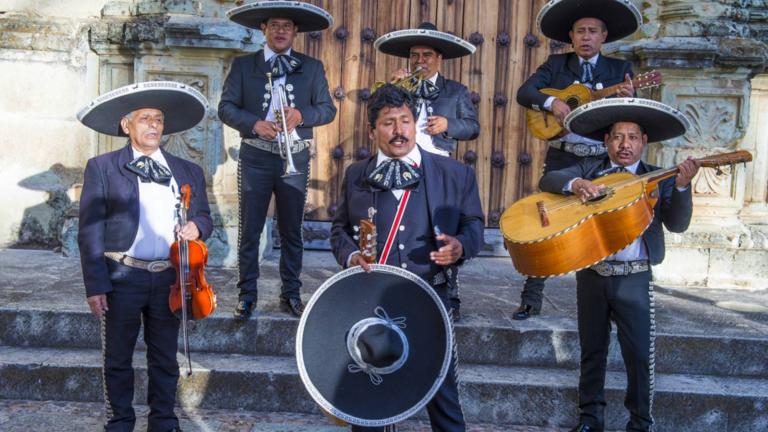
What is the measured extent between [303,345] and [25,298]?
2.84 metres

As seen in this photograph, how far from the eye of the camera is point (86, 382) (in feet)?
16.3

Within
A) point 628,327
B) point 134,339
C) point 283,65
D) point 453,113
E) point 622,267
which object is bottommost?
point 134,339

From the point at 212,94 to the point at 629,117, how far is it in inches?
135

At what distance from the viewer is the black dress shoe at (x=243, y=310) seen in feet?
17.3

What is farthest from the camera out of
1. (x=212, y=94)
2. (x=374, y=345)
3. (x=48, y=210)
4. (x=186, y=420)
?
(x=48, y=210)

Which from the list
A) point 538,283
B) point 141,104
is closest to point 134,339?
point 141,104

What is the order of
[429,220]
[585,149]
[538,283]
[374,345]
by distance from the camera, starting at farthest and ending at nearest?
[538,283] → [585,149] → [429,220] → [374,345]

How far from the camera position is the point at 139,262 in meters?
4.18

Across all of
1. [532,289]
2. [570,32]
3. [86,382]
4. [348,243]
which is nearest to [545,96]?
[570,32]

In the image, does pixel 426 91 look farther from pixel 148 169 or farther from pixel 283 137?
pixel 148 169

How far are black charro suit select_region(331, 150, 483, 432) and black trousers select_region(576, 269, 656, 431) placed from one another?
791mm

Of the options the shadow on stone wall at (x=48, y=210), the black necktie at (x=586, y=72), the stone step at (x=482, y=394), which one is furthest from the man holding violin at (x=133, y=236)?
the shadow on stone wall at (x=48, y=210)

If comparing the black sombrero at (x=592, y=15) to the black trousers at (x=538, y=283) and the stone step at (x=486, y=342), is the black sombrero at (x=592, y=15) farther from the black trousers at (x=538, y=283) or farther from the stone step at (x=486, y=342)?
the stone step at (x=486, y=342)

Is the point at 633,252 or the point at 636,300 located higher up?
the point at 633,252
